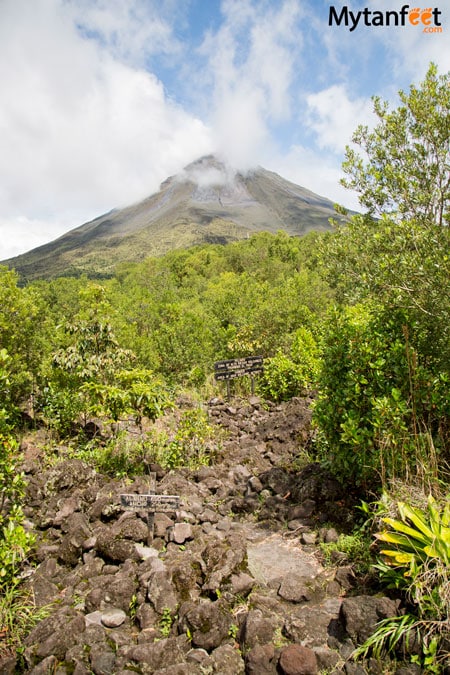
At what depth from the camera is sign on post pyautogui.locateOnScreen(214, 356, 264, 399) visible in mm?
11227

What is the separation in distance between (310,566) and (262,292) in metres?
17.4

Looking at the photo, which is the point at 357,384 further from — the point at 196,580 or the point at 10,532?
the point at 10,532

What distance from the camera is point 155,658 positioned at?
328cm

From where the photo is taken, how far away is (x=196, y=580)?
4242 millimetres

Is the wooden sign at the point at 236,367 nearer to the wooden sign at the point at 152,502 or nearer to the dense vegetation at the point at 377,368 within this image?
the dense vegetation at the point at 377,368

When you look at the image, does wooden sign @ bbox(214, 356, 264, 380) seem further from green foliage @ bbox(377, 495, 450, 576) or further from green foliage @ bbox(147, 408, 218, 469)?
green foliage @ bbox(377, 495, 450, 576)

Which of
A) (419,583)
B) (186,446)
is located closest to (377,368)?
(419,583)

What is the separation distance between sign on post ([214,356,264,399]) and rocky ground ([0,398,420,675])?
4222 millimetres

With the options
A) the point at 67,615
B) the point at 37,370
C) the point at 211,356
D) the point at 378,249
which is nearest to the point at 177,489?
the point at 67,615

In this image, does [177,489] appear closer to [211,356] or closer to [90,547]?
[90,547]

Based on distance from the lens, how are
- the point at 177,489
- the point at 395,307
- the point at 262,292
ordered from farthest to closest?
the point at 262,292
the point at 177,489
the point at 395,307

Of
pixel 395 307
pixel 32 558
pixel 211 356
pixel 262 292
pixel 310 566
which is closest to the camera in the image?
pixel 310 566

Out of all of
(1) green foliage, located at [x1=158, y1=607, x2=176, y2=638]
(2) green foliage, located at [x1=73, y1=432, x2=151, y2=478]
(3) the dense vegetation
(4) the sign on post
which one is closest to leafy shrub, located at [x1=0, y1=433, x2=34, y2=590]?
(3) the dense vegetation

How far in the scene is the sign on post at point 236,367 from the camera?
11.2 meters
